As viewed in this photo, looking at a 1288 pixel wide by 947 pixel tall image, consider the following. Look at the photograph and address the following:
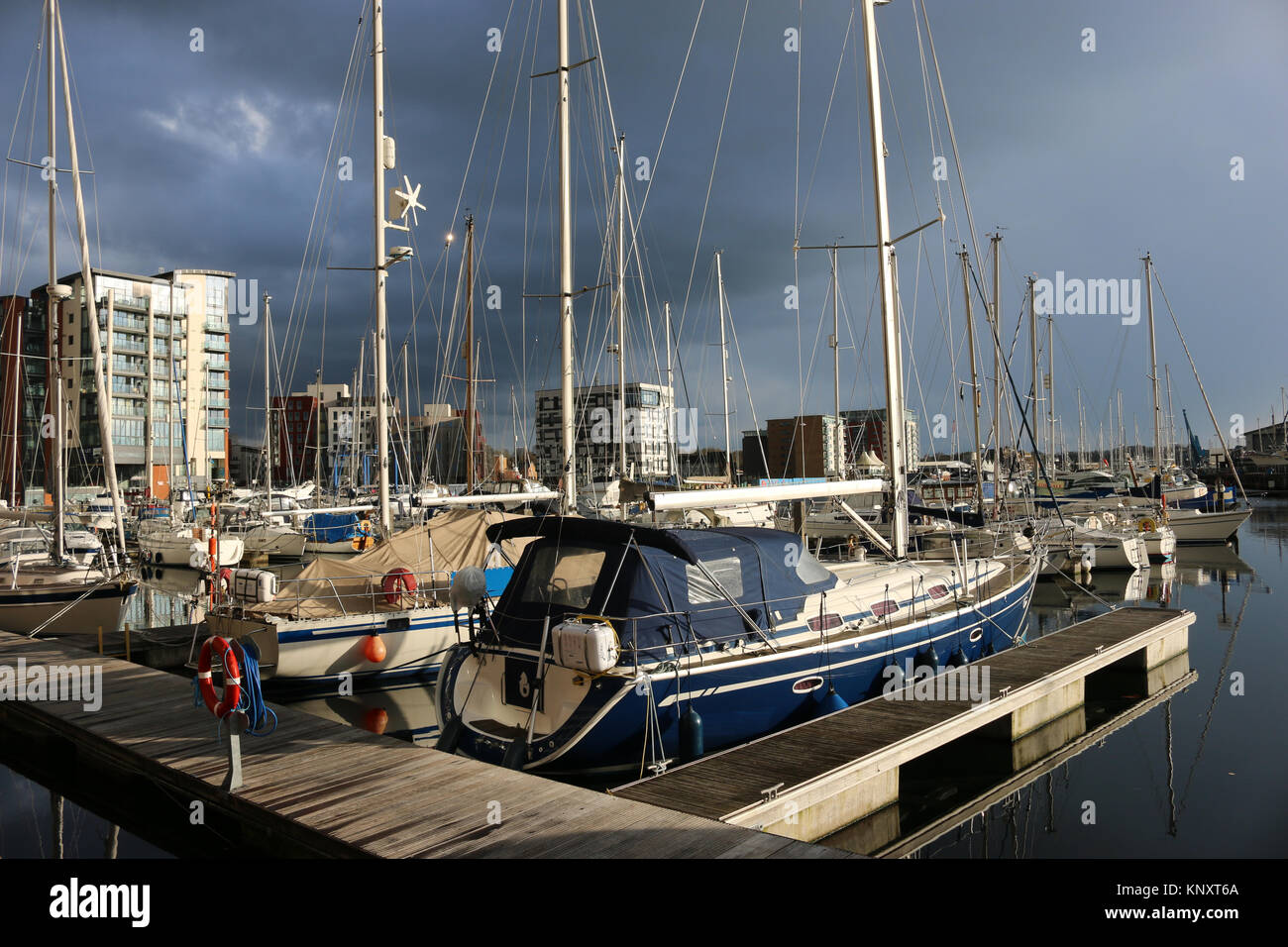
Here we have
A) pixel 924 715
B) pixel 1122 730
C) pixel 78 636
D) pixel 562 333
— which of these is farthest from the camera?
pixel 78 636

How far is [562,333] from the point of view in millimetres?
15953

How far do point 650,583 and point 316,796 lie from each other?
13.6 feet

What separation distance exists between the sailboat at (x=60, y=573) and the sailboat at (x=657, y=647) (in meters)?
12.2

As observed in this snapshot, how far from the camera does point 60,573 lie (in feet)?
65.5

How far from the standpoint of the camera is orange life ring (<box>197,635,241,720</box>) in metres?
7.77

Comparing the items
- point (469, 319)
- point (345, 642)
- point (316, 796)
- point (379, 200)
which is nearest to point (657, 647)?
point (316, 796)

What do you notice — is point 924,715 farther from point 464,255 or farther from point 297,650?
point 464,255

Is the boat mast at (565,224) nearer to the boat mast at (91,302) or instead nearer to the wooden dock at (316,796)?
the wooden dock at (316,796)

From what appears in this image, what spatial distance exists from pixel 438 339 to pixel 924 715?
2152cm

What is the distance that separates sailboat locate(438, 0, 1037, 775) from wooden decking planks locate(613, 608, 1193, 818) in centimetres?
75

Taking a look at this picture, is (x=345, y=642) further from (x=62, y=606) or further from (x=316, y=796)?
(x=62, y=606)

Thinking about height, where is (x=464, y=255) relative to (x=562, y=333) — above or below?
above

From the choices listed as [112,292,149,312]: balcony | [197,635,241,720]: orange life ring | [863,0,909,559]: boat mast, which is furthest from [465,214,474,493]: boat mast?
[112,292,149,312]: balcony
